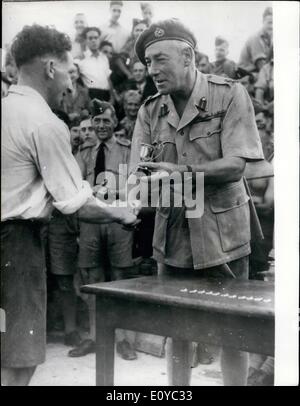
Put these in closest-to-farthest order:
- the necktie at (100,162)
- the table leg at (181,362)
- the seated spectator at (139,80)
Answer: the table leg at (181,362) < the necktie at (100,162) < the seated spectator at (139,80)

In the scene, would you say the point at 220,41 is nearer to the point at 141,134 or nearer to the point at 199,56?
the point at 199,56

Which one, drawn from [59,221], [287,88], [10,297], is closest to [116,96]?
[59,221]

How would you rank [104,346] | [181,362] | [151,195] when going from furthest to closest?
[151,195] → [181,362] → [104,346]

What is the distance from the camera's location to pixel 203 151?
1.81 meters

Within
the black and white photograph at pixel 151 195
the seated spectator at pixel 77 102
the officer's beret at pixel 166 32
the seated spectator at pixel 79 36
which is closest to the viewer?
the black and white photograph at pixel 151 195

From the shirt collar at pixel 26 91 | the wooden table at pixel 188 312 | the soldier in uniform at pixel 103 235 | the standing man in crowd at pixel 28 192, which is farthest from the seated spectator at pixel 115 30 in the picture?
the wooden table at pixel 188 312

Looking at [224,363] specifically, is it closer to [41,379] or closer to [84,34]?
[41,379]

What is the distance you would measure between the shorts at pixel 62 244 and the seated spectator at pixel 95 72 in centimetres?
66

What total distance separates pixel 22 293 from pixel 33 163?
0.42 m

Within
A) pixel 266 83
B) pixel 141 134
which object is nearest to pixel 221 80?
pixel 141 134

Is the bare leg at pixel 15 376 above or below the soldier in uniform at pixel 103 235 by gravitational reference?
below

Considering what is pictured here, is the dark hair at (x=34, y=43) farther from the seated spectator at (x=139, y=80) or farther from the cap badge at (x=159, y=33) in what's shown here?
the seated spectator at (x=139, y=80)

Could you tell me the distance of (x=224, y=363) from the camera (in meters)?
1.71

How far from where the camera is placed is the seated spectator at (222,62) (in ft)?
6.99
